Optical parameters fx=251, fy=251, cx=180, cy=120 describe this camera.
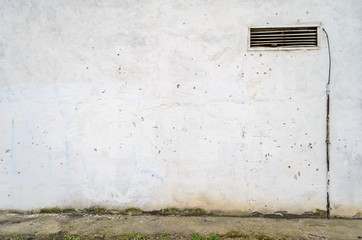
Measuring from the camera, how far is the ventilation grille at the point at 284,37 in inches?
120

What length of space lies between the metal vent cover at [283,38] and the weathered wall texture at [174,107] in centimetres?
8

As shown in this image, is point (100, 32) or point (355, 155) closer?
point (355, 155)

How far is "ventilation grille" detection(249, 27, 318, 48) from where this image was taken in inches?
120

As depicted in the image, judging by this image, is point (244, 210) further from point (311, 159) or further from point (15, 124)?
point (15, 124)

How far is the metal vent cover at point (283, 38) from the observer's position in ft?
10.0

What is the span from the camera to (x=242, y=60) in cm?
312

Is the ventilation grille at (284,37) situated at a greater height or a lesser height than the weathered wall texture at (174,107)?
greater

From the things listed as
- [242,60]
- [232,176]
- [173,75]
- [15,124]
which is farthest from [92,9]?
[232,176]

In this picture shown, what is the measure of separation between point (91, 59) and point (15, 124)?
1339 millimetres

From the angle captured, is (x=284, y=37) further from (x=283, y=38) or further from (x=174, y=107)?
(x=174, y=107)

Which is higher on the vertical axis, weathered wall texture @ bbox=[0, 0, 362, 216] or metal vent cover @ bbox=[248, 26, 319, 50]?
metal vent cover @ bbox=[248, 26, 319, 50]

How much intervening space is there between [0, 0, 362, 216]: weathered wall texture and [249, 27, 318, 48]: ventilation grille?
95mm

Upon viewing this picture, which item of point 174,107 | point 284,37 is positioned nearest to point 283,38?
point 284,37

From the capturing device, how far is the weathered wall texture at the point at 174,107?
3039 millimetres
